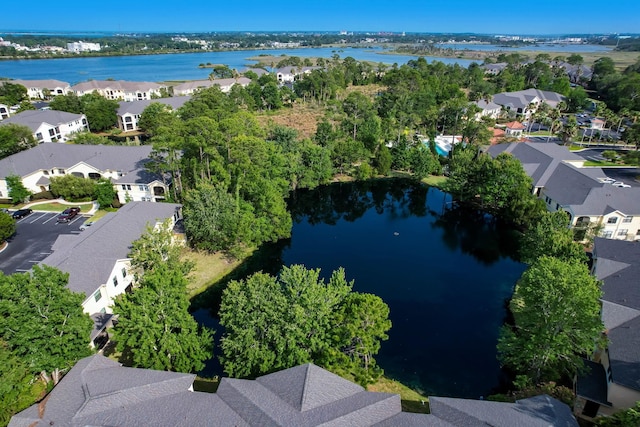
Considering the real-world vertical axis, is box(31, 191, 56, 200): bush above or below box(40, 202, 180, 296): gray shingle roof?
below

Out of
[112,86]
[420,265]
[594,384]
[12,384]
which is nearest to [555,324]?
[594,384]

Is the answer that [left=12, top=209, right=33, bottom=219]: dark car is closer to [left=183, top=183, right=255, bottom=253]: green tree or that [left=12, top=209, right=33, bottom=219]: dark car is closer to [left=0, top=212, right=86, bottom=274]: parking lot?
[left=0, top=212, right=86, bottom=274]: parking lot

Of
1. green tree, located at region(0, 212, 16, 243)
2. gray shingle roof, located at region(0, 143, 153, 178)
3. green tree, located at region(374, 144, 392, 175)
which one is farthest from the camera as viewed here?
green tree, located at region(374, 144, 392, 175)

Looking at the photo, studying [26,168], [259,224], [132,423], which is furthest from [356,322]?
[26,168]

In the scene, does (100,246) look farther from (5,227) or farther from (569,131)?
(569,131)

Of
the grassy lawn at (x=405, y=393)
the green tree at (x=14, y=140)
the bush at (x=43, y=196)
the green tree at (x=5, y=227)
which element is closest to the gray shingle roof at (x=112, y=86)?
the green tree at (x=14, y=140)

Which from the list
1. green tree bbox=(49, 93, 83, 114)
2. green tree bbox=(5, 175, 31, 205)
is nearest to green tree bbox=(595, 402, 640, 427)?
green tree bbox=(5, 175, 31, 205)

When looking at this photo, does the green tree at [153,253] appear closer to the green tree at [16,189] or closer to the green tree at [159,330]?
the green tree at [159,330]
